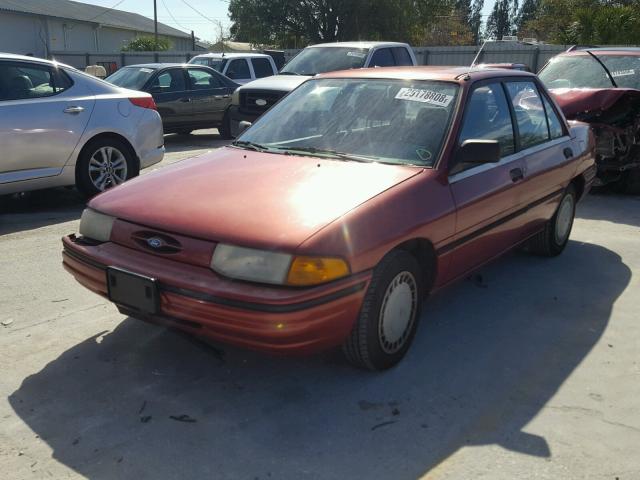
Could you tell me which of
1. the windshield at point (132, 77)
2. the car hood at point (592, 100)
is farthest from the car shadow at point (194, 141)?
the car hood at point (592, 100)

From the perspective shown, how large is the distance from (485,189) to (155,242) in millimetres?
2064

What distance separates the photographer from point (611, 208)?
7.71 metres

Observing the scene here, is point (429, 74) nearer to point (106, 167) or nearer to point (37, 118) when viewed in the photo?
point (37, 118)

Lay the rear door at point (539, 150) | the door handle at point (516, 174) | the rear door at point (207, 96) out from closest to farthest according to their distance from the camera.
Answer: the door handle at point (516, 174) → the rear door at point (539, 150) → the rear door at point (207, 96)

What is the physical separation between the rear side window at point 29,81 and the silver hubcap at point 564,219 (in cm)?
506

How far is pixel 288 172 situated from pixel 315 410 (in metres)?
1.33

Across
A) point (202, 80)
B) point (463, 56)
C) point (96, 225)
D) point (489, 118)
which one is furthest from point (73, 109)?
point (463, 56)

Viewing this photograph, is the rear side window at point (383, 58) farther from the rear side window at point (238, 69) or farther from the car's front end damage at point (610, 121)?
the rear side window at point (238, 69)

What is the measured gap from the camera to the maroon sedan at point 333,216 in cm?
291

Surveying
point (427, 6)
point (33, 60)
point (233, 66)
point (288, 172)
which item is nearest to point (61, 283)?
point (288, 172)

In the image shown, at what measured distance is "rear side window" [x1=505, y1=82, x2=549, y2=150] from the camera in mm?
4696

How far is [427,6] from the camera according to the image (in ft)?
136

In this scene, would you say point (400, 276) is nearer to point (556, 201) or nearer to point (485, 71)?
point (485, 71)

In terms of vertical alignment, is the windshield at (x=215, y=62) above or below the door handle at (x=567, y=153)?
above
